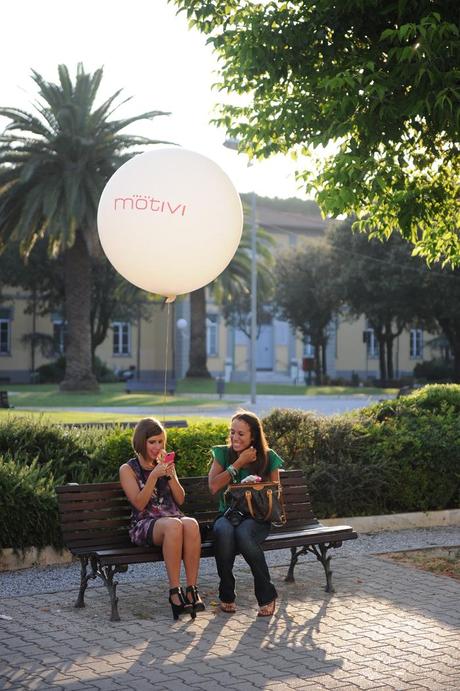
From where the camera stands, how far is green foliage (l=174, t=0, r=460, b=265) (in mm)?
7656

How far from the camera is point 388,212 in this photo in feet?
31.8

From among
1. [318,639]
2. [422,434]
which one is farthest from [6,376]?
[318,639]

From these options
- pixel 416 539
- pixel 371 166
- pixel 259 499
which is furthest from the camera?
pixel 416 539

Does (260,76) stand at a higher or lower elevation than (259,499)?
higher

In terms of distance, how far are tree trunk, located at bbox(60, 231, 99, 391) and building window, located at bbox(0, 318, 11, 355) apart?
25130 mm

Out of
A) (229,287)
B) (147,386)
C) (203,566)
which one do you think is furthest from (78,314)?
(203,566)

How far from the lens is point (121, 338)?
65.8 m

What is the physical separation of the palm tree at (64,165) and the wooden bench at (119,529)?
24.4m

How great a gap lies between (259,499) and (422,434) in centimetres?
407

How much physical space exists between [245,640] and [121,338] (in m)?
60.4

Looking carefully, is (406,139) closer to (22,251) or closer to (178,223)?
(178,223)

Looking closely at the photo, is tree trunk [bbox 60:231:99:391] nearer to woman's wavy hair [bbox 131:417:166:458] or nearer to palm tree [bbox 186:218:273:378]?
palm tree [bbox 186:218:273:378]

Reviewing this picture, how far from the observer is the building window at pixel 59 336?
197ft

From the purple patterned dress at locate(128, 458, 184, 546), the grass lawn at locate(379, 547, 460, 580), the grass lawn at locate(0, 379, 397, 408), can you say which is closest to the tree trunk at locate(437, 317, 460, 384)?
the grass lawn at locate(0, 379, 397, 408)
